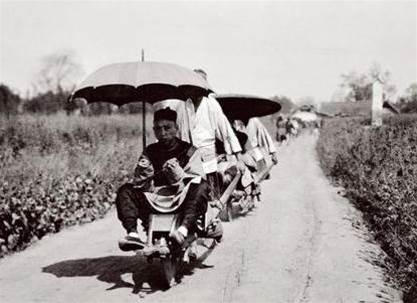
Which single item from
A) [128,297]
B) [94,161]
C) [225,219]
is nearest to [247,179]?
[225,219]

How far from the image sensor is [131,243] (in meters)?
5.50

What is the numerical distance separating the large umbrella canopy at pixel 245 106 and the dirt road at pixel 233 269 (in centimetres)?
202

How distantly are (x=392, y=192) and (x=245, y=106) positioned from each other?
340cm

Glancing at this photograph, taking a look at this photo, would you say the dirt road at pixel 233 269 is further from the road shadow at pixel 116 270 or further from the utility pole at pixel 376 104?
the utility pole at pixel 376 104

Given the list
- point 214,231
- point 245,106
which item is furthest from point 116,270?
point 245,106

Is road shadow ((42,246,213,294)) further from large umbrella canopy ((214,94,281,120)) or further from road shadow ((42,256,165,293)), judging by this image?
large umbrella canopy ((214,94,281,120))

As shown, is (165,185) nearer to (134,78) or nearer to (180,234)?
(180,234)

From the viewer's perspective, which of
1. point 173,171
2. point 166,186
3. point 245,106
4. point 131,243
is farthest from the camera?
point 245,106

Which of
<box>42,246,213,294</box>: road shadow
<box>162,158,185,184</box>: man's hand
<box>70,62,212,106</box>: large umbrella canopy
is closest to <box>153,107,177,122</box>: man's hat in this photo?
<box>70,62,212,106</box>: large umbrella canopy

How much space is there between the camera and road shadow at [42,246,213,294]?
5.96 metres

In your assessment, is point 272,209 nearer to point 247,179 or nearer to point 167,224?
point 247,179

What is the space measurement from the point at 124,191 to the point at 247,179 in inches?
187

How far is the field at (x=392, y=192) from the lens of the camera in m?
6.47

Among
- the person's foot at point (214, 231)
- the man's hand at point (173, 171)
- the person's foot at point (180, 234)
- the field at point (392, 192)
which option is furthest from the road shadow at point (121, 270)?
the field at point (392, 192)
